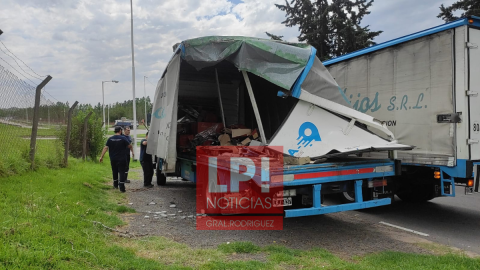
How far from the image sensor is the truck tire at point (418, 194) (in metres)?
7.21

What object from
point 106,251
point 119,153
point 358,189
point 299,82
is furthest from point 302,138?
point 119,153

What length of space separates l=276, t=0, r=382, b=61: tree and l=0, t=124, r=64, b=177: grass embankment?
15463 mm

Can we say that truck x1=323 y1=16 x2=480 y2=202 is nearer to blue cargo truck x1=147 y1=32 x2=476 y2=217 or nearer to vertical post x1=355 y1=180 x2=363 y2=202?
blue cargo truck x1=147 y1=32 x2=476 y2=217

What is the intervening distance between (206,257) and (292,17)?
19190mm

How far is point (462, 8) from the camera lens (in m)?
16.5

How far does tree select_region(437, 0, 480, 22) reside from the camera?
52.0 ft

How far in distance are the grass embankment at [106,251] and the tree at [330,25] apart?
55.7 feet

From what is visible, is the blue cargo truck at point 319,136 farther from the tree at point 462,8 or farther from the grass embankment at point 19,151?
the tree at point 462,8

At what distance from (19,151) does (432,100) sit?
7513 millimetres

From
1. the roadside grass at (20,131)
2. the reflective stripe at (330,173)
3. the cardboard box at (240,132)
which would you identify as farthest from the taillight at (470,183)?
the roadside grass at (20,131)

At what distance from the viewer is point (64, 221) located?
482 centimetres

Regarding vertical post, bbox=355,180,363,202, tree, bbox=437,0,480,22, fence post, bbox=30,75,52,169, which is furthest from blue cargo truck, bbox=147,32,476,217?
tree, bbox=437,0,480,22

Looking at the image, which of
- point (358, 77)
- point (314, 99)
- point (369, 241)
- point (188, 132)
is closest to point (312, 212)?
point (369, 241)

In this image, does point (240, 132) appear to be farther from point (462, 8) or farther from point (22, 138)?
point (462, 8)
